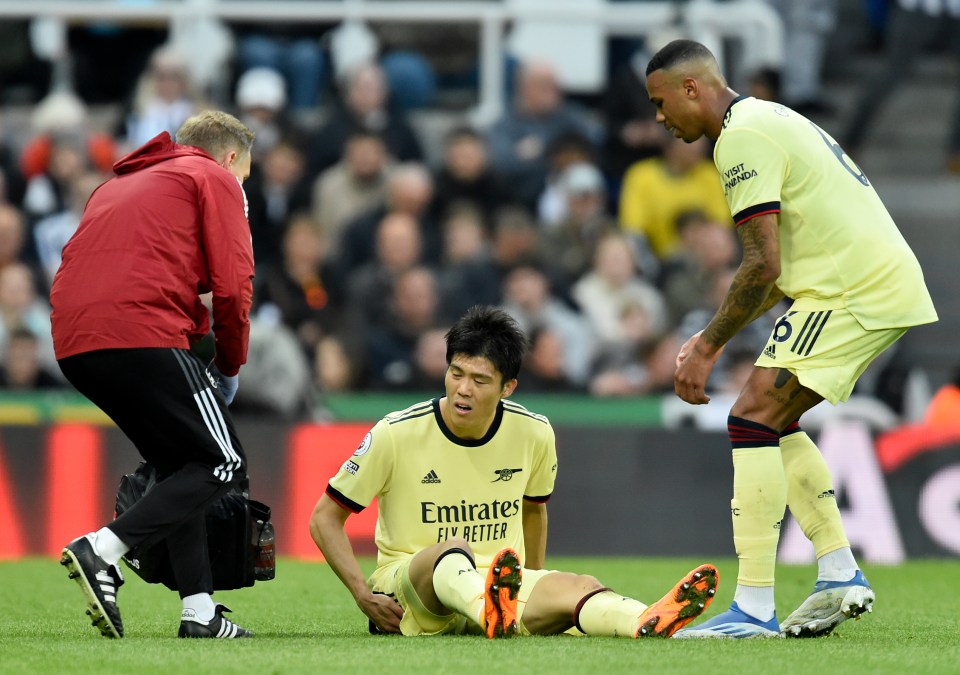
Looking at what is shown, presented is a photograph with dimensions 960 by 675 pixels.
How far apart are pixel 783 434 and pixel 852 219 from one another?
878 millimetres

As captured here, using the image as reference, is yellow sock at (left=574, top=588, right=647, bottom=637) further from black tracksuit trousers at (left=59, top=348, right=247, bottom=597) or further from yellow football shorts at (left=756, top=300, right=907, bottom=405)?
black tracksuit trousers at (left=59, top=348, right=247, bottom=597)

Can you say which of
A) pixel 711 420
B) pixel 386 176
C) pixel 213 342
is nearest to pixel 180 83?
pixel 386 176

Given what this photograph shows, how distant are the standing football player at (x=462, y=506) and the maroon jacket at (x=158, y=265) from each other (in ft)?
2.28

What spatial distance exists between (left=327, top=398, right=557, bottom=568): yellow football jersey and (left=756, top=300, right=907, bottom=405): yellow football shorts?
1.03m

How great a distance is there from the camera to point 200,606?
6.06m

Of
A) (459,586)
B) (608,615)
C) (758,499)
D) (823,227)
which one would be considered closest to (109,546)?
(459,586)

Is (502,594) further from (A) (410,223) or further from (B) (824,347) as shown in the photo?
(A) (410,223)

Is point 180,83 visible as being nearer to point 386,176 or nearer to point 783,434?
point 386,176

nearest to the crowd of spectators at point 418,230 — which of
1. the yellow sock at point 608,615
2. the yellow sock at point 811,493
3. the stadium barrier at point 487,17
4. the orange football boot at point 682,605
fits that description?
the stadium barrier at point 487,17

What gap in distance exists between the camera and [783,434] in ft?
21.0

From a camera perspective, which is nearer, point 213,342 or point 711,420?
point 213,342

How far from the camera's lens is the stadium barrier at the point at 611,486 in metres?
10.8

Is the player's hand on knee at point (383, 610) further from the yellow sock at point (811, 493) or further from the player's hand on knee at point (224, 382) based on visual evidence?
the yellow sock at point (811, 493)

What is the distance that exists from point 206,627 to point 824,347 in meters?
2.46
